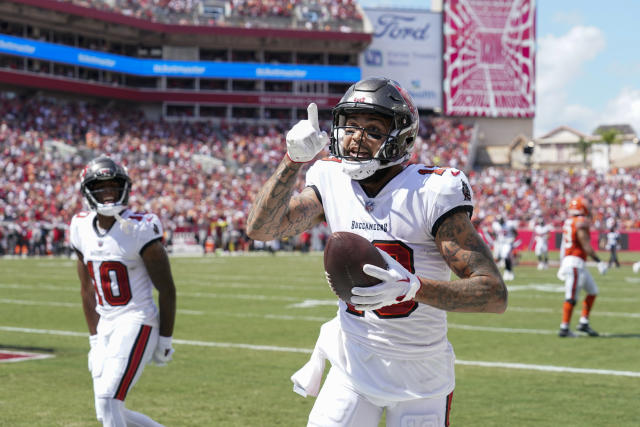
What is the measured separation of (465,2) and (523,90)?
25.1 feet

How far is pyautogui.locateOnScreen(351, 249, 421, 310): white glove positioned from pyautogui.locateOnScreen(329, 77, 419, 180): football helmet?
21.0 inches

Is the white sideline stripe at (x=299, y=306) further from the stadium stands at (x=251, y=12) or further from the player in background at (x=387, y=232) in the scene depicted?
the stadium stands at (x=251, y=12)

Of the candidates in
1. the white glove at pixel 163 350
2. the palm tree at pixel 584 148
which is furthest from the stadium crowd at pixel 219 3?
the white glove at pixel 163 350

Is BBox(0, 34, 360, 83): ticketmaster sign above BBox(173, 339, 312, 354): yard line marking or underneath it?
above

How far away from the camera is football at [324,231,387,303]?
2475 millimetres

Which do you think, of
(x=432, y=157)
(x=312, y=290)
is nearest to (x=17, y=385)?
(x=312, y=290)

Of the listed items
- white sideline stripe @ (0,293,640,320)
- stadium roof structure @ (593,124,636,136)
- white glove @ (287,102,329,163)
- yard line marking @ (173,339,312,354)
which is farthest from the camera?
stadium roof structure @ (593,124,636,136)

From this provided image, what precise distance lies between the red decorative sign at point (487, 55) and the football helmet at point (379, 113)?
5397 centimetres

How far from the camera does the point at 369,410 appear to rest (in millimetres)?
3021

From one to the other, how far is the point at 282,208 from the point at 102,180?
2.22m

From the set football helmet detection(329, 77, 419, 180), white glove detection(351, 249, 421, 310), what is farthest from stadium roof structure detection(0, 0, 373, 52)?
white glove detection(351, 249, 421, 310)

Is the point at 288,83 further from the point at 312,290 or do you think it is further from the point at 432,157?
the point at 312,290

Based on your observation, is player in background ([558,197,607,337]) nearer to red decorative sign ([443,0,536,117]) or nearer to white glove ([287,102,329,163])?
white glove ([287,102,329,163])

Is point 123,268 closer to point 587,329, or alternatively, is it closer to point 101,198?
point 101,198
